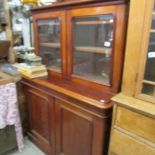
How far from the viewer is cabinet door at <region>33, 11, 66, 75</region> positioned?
1546mm

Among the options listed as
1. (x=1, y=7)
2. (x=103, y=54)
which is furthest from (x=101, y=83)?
(x=1, y=7)

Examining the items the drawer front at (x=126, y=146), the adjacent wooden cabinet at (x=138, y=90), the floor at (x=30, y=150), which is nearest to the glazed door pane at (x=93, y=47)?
the adjacent wooden cabinet at (x=138, y=90)

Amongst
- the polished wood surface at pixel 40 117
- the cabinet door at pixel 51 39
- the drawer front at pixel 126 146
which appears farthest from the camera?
the polished wood surface at pixel 40 117

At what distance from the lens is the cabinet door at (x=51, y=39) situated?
155 cm

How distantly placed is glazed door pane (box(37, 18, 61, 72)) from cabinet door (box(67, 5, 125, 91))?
0.70 ft

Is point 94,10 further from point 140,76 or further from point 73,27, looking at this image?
point 140,76

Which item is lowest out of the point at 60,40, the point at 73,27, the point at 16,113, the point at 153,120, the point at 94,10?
the point at 16,113

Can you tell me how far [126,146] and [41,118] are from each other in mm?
946

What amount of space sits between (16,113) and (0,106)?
202mm

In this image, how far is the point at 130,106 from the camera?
102 cm

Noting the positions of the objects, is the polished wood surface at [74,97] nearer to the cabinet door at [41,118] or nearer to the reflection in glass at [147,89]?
the cabinet door at [41,118]

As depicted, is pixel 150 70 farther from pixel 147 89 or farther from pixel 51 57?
pixel 51 57

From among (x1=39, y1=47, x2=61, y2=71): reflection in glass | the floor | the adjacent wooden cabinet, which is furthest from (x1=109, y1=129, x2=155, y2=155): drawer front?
the floor

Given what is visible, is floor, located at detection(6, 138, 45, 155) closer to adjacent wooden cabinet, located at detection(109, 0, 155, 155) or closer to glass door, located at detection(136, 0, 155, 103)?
adjacent wooden cabinet, located at detection(109, 0, 155, 155)
